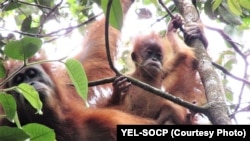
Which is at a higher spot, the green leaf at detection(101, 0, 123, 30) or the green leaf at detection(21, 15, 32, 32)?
the green leaf at detection(101, 0, 123, 30)

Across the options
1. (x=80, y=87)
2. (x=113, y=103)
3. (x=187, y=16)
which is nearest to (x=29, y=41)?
(x=80, y=87)

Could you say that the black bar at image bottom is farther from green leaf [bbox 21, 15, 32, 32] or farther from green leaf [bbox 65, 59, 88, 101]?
green leaf [bbox 21, 15, 32, 32]

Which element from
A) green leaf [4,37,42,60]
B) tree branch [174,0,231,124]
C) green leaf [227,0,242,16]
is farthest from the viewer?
green leaf [227,0,242,16]

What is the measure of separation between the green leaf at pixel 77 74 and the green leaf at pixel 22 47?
0.55 ft

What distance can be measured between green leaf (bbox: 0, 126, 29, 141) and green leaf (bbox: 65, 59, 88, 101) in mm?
387

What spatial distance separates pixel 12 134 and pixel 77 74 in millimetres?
434

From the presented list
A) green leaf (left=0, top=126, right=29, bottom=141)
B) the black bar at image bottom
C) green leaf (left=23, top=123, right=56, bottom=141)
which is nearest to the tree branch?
the black bar at image bottom

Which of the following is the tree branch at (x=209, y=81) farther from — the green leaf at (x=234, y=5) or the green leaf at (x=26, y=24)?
the green leaf at (x=26, y=24)

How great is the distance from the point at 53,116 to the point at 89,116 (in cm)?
33

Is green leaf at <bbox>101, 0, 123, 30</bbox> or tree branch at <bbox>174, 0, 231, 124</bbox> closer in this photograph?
green leaf at <bbox>101, 0, 123, 30</bbox>

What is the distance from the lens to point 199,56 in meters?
2.77

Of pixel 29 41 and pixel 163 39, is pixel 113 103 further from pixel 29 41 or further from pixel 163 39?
pixel 29 41

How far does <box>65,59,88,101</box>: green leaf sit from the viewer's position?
2139mm

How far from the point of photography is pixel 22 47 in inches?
84.0
